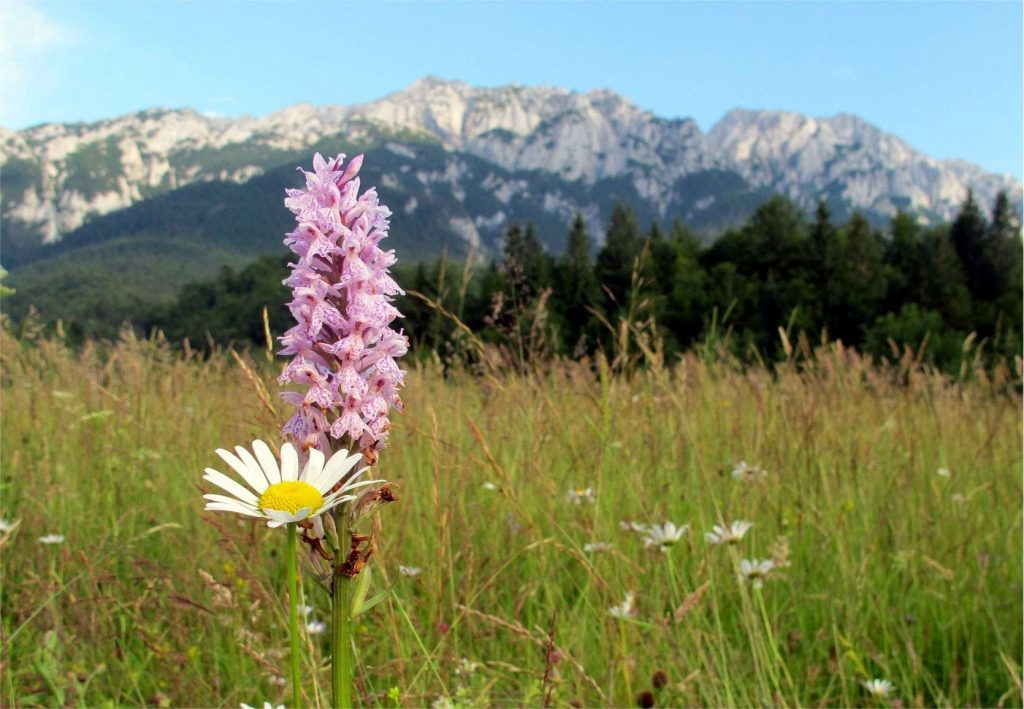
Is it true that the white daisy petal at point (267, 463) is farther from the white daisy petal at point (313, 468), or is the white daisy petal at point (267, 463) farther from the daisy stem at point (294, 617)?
the daisy stem at point (294, 617)

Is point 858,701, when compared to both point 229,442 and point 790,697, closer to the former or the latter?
point 790,697

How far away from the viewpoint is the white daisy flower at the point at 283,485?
0.90 meters

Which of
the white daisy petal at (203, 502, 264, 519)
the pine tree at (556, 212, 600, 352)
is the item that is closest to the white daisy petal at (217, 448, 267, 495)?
the white daisy petal at (203, 502, 264, 519)

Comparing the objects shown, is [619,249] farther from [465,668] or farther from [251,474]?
[251,474]

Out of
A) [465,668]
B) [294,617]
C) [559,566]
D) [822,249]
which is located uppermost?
[822,249]

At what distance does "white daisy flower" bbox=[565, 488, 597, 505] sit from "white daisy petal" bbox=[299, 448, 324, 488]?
2104 mm

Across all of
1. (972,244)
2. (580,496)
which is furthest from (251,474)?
(972,244)

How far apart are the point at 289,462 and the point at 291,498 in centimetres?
12

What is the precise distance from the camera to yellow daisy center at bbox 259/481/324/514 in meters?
0.94

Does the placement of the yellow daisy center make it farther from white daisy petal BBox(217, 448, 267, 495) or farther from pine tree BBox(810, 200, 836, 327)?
pine tree BBox(810, 200, 836, 327)

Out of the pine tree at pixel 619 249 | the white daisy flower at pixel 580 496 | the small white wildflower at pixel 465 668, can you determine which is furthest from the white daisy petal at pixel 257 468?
the pine tree at pixel 619 249

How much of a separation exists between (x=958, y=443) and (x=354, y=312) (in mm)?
5129

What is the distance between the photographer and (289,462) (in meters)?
1.06

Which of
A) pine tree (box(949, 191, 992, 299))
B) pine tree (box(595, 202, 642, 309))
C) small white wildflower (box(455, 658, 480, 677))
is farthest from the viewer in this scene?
pine tree (box(595, 202, 642, 309))
